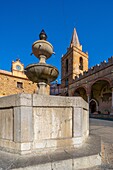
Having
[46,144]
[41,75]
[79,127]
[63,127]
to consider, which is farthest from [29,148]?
[41,75]

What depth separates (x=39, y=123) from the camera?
256 centimetres

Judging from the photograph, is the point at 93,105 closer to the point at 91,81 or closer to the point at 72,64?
the point at 91,81

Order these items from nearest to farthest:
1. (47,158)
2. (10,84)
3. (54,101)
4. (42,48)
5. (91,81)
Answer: (47,158) → (54,101) → (42,48) → (10,84) → (91,81)

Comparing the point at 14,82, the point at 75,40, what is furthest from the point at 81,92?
→ the point at 75,40

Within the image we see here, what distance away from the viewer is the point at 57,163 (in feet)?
7.02

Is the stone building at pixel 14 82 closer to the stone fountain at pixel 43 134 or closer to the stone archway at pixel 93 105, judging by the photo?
the stone archway at pixel 93 105

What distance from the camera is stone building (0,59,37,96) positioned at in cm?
2123

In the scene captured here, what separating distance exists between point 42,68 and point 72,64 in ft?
93.8

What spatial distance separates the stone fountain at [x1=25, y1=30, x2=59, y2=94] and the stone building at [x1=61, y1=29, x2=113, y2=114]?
16156 mm

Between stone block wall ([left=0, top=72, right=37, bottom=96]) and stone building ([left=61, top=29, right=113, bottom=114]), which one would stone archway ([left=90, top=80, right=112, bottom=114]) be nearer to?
stone building ([left=61, top=29, right=113, bottom=114])

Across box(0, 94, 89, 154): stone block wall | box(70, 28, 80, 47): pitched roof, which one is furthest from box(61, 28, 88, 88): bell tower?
box(0, 94, 89, 154): stone block wall

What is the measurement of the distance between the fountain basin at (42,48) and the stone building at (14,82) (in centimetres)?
1817

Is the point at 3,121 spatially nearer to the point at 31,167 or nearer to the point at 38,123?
the point at 38,123

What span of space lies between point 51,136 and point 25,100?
0.96m
